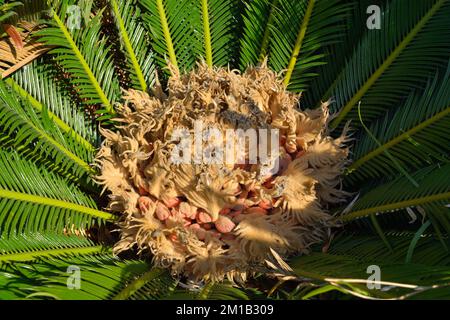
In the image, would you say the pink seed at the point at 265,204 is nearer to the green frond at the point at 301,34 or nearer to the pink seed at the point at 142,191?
the pink seed at the point at 142,191

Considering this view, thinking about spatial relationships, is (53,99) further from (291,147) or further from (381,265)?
(381,265)

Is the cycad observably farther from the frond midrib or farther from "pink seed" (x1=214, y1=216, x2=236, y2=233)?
"pink seed" (x1=214, y1=216, x2=236, y2=233)

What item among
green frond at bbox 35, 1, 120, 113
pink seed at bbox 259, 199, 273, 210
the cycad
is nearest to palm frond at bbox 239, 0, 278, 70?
the cycad

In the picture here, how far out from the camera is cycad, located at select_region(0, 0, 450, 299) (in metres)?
2.19

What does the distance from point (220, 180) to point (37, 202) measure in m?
0.81

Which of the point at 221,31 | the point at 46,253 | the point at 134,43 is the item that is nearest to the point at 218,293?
the point at 46,253

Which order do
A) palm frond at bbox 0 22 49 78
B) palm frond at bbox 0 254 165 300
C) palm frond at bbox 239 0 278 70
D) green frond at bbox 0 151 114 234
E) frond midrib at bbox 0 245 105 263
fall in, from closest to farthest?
palm frond at bbox 0 254 165 300
frond midrib at bbox 0 245 105 263
green frond at bbox 0 151 114 234
palm frond at bbox 0 22 49 78
palm frond at bbox 239 0 278 70

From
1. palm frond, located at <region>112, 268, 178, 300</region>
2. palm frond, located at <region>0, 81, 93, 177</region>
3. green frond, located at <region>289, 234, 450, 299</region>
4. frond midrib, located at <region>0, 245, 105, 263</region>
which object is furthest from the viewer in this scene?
palm frond, located at <region>0, 81, 93, 177</region>

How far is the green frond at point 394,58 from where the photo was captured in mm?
2662

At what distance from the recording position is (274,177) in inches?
98.6

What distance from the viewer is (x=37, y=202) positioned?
2.32 m

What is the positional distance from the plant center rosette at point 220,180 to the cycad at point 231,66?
0.10 m

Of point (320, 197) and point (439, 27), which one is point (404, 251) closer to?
point (320, 197)
